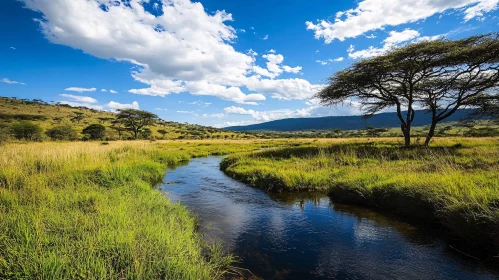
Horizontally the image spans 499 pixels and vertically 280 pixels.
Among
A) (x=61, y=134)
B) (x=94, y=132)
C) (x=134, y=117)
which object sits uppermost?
(x=134, y=117)

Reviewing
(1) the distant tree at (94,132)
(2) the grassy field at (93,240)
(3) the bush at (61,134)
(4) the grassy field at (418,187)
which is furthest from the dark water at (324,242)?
(1) the distant tree at (94,132)

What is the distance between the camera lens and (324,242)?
7.15 meters

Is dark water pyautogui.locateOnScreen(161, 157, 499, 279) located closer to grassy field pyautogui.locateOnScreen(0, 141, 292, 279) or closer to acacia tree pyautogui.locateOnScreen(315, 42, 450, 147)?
grassy field pyautogui.locateOnScreen(0, 141, 292, 279)

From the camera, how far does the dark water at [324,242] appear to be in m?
5.64

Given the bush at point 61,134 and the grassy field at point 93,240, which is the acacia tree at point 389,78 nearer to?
the grassy field at point 93,240

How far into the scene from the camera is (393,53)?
20828 millimetres

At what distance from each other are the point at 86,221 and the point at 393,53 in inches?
910

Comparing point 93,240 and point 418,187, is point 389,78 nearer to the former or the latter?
point 418,187

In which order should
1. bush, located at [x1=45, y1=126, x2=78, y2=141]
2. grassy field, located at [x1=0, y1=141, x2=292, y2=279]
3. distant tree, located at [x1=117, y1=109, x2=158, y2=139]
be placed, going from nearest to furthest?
grassy field, located at [x1=0, y1=141, x2=292, y2=279]
bush, located at [x1=45, y1=126, x2=78, y2=141]
distant tree, located at [x1=117, y1=109, x2=158, y2=139]

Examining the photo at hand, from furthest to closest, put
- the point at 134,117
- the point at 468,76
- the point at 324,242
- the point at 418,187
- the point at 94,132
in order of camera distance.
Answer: the point at 134,117, the point at 94,132, the point at 468,76, the point at 418,187, the point at 324,242

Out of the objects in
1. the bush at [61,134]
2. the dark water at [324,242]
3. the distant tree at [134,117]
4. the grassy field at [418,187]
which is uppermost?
the distant tree at [134,117]

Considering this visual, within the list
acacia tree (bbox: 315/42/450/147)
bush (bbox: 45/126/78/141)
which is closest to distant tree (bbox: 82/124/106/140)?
bush (bbox: 45/126/78/141)

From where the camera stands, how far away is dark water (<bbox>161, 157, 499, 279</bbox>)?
18.5 feet

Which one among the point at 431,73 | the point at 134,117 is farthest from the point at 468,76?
the point at 134,117
